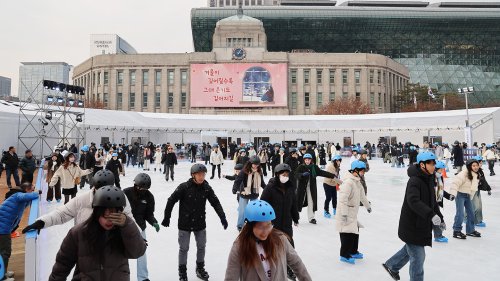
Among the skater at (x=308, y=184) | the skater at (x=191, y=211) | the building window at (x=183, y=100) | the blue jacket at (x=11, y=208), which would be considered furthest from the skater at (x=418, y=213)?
the building window at (x=183, y=100)

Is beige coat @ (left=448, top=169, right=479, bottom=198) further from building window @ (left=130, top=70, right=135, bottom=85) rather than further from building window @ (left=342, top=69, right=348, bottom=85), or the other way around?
building window @ (left=130, top=70, right=135, bottom=85)

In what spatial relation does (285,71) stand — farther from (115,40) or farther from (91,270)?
(115,40)

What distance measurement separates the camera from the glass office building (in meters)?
80.4

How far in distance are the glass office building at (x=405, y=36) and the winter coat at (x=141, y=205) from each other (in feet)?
266

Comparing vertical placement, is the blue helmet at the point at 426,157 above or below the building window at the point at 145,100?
below

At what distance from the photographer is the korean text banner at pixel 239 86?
59.1 m

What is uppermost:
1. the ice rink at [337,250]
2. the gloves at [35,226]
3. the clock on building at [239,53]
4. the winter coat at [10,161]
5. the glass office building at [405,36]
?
the glass office building at [405,36]

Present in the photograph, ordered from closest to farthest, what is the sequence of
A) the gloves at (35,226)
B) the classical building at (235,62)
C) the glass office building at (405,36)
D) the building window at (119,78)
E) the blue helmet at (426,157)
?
the gloves at (35,226) → the blue helmet at (426,157) → the classical building at (235,62) → the building window at (119,78) → the glass office building at (405,36)

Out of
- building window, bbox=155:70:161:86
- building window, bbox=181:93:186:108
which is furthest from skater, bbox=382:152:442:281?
building window, bbox=155:70:161:86

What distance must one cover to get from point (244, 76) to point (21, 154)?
41161 mm

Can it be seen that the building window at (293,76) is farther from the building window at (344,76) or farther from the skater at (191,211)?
the skater at (191,211)

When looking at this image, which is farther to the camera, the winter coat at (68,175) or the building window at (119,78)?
the building window at (119,78)

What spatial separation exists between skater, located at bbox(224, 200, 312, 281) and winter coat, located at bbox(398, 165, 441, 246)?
6.71 ft

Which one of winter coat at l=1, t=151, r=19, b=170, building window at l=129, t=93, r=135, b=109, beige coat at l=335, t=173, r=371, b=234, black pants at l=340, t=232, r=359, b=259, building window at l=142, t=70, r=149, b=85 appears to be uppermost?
building window at l=142, t=70, r=149, b=85
